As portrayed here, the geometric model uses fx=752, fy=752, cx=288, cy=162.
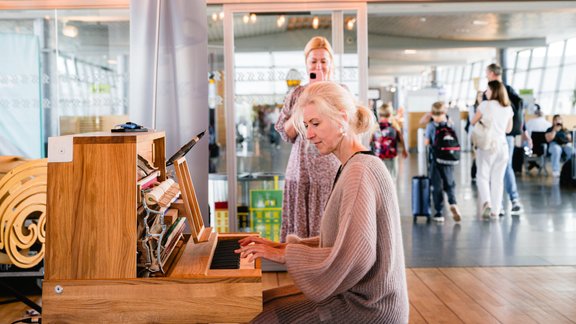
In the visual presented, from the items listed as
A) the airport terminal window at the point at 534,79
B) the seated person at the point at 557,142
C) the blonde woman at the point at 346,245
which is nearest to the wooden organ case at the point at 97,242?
the blonde woman at the point at 346,245

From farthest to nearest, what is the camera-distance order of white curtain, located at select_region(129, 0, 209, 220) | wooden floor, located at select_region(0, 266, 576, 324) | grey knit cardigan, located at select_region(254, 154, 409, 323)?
1. wooden floor, located at select_region(0, 266, 576, 324)
2. white curtain, located at select_region(129, 0, 209, 220)
3. grey knit cardigan, located at select_region(254, 154, 409, 323)

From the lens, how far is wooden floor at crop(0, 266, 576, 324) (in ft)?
14.7

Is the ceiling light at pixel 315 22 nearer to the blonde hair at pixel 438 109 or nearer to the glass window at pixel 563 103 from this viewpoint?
the blonde hair at pixel 438 109

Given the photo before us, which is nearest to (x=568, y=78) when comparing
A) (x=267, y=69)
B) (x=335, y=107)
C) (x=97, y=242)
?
(x=267, y=69)

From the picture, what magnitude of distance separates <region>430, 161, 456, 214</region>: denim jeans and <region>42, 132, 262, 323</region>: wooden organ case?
260 inches

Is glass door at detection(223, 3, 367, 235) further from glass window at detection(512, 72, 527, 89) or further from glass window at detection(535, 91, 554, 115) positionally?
glass window at detection(512, 72, 527, 89)

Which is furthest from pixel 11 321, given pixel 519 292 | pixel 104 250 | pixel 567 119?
pixel 567 119

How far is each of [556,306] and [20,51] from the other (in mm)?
4263

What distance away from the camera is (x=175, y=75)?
172 inches

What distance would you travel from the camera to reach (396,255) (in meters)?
2.51

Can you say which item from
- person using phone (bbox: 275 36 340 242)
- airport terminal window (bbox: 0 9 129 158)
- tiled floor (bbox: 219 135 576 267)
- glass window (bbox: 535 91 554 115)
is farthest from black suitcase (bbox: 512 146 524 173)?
person using phone (bbox: 275 36 340 242)


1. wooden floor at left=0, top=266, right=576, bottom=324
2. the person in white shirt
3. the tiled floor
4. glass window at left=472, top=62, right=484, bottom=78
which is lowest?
wooden floor at left=0, top=266, right=576, bottom=324

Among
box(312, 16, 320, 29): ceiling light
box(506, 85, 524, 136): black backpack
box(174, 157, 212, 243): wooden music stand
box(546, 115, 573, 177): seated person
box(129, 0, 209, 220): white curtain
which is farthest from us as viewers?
box(546, 115, 573, 177): seated person

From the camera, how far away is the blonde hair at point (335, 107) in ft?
8.34
